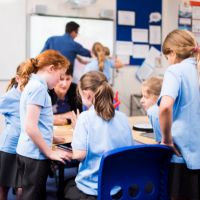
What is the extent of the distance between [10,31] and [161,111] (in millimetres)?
3654

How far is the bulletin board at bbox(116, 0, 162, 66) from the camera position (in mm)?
5656

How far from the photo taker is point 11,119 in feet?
7.38

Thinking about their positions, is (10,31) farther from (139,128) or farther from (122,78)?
(139,128)

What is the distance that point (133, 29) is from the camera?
577 cm

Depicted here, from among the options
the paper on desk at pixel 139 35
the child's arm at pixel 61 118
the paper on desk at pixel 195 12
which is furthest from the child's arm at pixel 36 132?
the paper on desk at pixel 195 12

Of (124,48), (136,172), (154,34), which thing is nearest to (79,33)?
(124,48)

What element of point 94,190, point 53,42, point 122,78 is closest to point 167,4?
point 122,78

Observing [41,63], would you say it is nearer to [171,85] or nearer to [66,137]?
[66,137]

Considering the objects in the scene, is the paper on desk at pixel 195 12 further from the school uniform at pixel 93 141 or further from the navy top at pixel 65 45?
the school uniform at pixel 93 141

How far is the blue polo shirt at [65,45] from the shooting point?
5.05 metres

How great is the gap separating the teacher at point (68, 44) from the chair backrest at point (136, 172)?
361 centimetres

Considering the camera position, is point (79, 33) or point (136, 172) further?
point (79, 33)

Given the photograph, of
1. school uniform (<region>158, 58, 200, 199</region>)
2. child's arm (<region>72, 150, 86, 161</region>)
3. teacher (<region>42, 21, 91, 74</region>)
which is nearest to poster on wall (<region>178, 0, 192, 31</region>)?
teacher (<region>42, 21, 91, 74</region>)

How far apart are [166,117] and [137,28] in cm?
429
